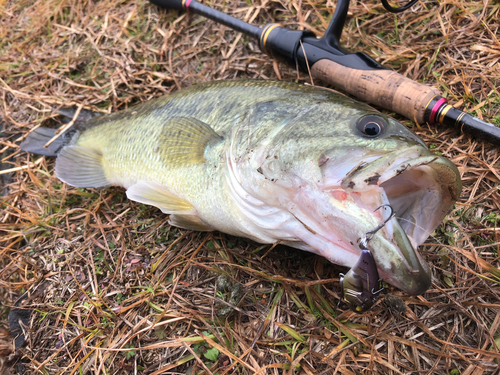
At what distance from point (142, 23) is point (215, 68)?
114 centimetres

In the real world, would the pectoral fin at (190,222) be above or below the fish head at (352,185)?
below

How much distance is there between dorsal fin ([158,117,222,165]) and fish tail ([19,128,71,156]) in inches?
56.3

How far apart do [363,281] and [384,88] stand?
1494 mm

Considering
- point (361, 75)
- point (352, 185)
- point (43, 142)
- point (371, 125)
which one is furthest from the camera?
point (43, 142)

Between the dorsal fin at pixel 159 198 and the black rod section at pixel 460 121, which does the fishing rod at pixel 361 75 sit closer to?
the black rod section at pixel 460 121

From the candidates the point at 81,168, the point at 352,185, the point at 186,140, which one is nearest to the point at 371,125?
the point at 352,185

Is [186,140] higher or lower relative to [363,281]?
higher

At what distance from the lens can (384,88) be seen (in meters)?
2.29

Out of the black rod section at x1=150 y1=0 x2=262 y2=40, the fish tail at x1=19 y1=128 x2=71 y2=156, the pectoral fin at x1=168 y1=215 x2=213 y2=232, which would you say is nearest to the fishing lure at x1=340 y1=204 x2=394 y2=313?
the pectoral fin at x1=168 y1=215 x2=213 y2=232

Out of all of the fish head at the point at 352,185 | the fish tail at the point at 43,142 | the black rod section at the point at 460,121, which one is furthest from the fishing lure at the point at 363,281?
the fish tail at the point at 43,142

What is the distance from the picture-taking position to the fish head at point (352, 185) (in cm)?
133

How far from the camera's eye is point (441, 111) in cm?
216

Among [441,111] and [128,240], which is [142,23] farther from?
[441,111]

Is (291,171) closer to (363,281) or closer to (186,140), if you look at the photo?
(363,281)
